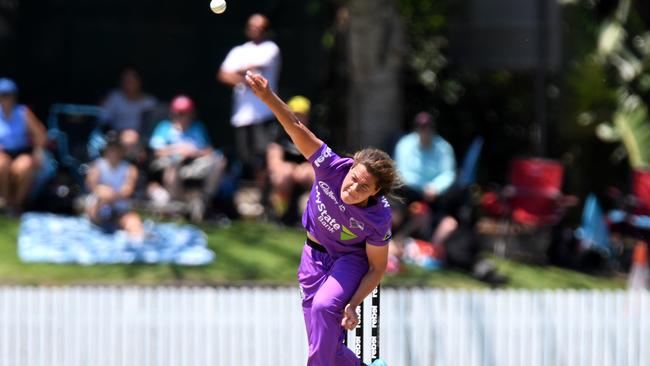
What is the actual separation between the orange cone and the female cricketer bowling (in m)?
5.31

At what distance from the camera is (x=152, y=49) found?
1439cm

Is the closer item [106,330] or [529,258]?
[106,330]

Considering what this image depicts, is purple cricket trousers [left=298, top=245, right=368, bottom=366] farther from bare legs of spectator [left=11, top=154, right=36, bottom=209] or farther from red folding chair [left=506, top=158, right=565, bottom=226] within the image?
red folding chair [left=506, top=158, right=565, bottom=226]

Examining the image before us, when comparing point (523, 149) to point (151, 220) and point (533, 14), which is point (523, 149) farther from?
point (151, 220)

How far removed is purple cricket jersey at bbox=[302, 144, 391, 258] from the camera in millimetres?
6523

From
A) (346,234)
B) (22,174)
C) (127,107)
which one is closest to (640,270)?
(127,107)

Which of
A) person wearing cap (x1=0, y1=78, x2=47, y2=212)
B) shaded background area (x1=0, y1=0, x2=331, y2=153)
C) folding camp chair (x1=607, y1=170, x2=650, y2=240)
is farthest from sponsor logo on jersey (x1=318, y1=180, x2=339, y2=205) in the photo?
shaded background area (x1=0, y1=0, x2=331, y2=153)

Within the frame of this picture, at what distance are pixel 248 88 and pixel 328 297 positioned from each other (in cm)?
478

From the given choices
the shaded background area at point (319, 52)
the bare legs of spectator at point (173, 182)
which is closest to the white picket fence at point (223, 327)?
the bare legs of spectator at point (173, 182)

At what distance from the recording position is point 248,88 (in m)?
11.2

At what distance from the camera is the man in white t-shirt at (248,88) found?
426 inches

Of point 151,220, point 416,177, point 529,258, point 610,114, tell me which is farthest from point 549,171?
point 151,220

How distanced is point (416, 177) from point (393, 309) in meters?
3.00

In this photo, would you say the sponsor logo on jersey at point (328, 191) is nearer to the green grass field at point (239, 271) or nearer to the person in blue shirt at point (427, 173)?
the green grass field at point (239, 271)
